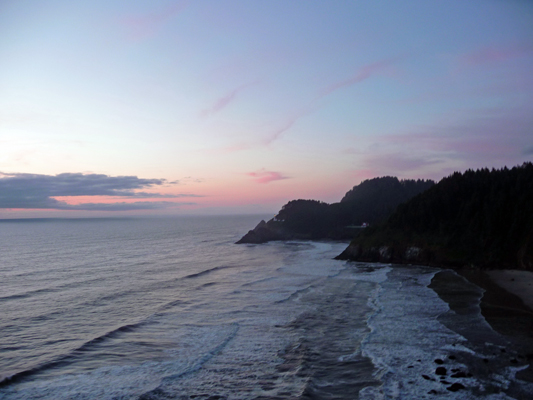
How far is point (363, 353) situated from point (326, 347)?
2.40 metres

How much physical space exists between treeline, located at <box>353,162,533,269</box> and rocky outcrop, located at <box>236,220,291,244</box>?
47.9m

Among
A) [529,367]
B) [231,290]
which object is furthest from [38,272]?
[529,367]

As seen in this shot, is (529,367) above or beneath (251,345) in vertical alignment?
above

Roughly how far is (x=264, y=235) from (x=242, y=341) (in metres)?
94.1

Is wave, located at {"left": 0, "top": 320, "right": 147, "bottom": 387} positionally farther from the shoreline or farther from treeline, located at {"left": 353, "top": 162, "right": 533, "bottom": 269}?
treeline, located at {"left": 353, "top": 162, "right": 533, "bottom": 269}

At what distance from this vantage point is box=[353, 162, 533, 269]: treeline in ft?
166

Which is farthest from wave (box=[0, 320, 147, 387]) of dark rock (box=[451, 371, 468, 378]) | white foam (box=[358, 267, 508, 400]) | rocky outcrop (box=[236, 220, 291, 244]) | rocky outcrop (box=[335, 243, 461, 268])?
rocky outcrop (box=[236, 220, 291, 244])

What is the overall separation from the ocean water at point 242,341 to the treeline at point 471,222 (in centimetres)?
1290

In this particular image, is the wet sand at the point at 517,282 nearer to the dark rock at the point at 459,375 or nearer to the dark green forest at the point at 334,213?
the dark rock at the point at 459,375

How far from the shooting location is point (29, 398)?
53.4 feet

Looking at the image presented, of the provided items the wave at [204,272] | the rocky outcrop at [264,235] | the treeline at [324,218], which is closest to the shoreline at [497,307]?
the wave at [204,272]

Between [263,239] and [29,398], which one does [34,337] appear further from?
[263,239]

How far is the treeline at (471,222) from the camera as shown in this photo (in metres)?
50.7

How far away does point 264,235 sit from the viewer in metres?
118
